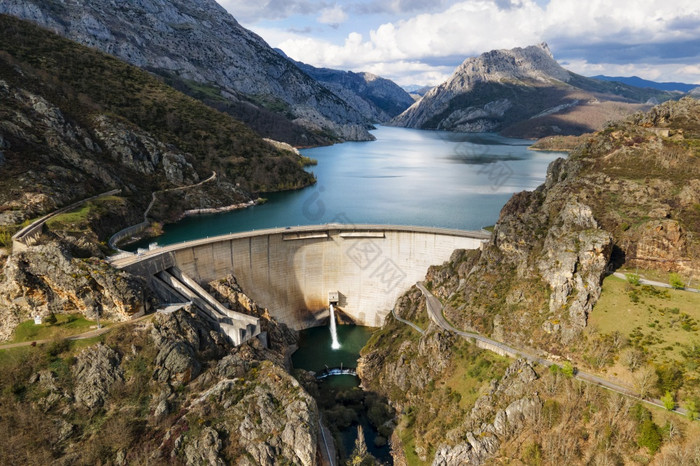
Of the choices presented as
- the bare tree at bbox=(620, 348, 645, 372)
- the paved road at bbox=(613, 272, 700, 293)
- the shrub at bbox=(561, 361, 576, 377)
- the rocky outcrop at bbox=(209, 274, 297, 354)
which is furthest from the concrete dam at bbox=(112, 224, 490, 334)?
the bare tree at bbox=(620, 348, 645, 372)

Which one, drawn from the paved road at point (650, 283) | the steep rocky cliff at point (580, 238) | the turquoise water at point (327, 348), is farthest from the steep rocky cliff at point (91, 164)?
the paved road at point (650, 283)

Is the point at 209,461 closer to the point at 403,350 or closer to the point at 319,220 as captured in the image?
the point at 403,350

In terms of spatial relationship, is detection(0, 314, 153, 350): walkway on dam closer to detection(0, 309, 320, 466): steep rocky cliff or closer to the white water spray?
detection(0, 309, 320, 466): steep rocky cliff

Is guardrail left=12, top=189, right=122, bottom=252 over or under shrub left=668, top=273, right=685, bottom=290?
over

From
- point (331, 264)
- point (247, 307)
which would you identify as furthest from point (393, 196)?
point (247, 307)

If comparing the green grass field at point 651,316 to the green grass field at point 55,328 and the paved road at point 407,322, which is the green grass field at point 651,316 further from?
the green grass field at point 55,328

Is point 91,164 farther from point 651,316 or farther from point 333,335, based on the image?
point 651,316
